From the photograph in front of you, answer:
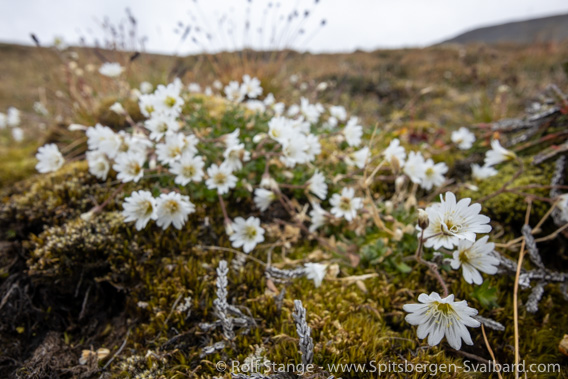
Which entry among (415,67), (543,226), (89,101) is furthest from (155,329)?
(415,67)

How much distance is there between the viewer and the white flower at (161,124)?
2045mm

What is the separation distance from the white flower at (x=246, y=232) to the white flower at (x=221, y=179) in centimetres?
23

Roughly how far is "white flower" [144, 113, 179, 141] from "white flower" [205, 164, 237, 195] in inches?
15.3

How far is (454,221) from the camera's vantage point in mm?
1403

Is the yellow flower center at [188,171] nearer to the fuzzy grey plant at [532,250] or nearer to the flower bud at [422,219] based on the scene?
the flower bud at [422,219]

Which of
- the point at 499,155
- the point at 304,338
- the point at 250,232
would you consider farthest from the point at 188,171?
the point at 499,155

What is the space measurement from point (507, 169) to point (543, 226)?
66cm

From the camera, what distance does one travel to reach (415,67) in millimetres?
11336

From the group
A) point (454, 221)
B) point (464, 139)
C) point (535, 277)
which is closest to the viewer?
point (454, 221)

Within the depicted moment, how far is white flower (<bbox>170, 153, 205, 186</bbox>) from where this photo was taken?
200cm

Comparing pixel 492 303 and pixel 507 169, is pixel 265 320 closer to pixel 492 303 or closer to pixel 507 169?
pixel 492 303

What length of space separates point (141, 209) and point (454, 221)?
67.7 inches

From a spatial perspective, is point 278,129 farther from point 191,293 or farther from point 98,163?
point 98,163

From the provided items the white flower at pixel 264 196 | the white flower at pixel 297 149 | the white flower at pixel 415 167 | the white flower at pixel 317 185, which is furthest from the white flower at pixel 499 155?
the white flower at pixel 264 196
